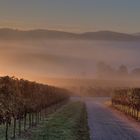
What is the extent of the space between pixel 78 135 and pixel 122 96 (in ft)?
221

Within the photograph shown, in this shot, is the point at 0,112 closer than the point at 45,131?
Yes

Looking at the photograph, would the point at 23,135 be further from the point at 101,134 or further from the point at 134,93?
the point at 134,93

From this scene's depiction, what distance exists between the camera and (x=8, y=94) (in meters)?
45.4

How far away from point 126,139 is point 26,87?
1771 cm

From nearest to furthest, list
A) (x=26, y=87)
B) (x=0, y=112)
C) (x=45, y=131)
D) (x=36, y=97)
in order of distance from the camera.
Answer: (x=0, y=112), (x=45, y=131), (x=26, y=87), (x=36, y=97)

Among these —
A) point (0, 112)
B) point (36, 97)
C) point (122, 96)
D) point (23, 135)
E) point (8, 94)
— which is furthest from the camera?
point (122, 96)

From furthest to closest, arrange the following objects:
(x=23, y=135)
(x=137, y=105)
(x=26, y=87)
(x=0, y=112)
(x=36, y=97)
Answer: (x=137, y=105), (x=36, y=97), (x=26, y=87), (x=23, y=135), (x=0, y=112)

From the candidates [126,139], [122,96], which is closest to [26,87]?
[126,139]

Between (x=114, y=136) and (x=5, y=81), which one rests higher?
(x=5, y=81)

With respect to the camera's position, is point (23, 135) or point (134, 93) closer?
point (23, 135)

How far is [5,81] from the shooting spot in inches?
1869

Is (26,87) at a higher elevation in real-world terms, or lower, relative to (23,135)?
higher

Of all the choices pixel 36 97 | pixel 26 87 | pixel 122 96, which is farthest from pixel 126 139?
pixel 122 96

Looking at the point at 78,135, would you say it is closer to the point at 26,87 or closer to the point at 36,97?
the point at 26,87
